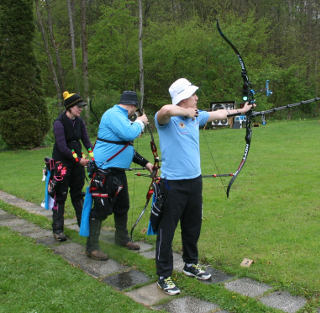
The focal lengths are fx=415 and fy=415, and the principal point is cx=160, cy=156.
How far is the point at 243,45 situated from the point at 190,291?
25675mm

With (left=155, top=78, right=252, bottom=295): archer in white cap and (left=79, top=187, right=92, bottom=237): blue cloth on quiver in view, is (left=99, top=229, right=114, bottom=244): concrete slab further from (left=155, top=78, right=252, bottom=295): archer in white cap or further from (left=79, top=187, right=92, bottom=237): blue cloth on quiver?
(left=155, top=78, right=252, bottom=295): archer in white cap

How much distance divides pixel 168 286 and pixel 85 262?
1.22 m

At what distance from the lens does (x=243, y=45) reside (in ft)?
89.4

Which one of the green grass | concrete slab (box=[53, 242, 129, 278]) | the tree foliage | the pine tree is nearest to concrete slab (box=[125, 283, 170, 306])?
the green grass

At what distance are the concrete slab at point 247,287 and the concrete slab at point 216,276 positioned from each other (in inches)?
4.0

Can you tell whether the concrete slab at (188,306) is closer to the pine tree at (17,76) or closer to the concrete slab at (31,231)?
the concrete slab at (31,231)

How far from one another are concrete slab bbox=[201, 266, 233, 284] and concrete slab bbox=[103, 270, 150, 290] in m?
0.58

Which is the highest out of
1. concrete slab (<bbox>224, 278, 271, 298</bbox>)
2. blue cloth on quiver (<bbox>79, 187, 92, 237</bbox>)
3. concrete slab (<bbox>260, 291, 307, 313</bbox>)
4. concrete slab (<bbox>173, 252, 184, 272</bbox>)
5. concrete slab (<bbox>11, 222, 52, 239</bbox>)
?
blue cloth on quiver (<bbox>79, 187, 92, 237</bbox>)

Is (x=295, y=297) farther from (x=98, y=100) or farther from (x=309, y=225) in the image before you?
(x=98, y=100)

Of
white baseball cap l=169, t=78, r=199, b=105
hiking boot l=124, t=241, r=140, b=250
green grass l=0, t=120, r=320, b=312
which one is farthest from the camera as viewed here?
hiking boot l=124, t=241, r=140, b=250

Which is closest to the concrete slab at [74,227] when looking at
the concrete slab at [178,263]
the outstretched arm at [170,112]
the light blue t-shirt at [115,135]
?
the light blue t-shirt at [115,135]

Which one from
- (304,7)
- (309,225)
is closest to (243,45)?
(304,7)

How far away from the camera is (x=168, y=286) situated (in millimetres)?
3537

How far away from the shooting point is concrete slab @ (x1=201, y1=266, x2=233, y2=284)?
3725 mm
